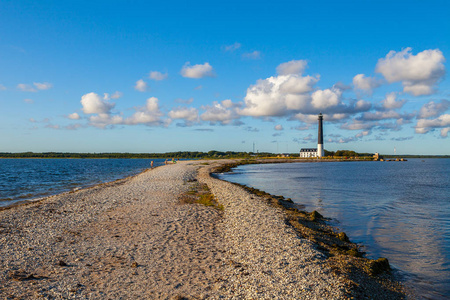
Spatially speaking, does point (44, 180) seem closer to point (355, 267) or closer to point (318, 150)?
point (355, 267)

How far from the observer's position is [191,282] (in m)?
9.01

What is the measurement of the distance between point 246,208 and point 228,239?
20.7 ft

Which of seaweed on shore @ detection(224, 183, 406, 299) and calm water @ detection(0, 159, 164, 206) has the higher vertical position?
seaweed on shore @ detection(224, 183, 406, 299)

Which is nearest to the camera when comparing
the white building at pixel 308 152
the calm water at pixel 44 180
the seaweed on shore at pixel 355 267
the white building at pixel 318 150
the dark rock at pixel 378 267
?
the seaweed on shore at pixel 355 267

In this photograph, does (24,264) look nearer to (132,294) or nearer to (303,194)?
(132,294)

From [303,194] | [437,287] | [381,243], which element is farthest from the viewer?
[303,194]

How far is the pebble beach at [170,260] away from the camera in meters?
8.37

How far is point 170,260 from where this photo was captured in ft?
35.3

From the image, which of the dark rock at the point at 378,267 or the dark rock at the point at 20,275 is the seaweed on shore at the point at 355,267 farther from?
the dark rock at the point at 20,275

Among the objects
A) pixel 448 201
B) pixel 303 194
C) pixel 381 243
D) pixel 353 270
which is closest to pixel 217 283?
pixel 353 270

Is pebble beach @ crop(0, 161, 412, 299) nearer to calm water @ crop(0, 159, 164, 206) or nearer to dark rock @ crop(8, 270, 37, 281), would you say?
dark rock @ crop(8, 270, 37, 281)

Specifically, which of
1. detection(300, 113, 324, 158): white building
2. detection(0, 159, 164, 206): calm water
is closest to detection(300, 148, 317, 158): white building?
detection(300, 113, 324, 158): white building

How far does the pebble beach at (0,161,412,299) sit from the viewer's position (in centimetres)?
837

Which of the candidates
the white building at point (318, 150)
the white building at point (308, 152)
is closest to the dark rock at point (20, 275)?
the white building at point (318, 150)
